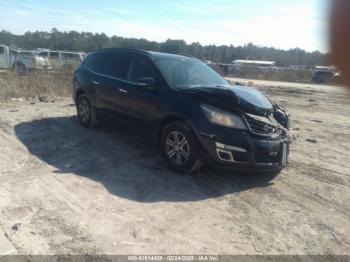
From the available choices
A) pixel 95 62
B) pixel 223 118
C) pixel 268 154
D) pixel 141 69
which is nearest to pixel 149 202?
pixel 223 118

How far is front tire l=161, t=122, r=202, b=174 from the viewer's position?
5.23 meters

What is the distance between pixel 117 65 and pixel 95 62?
876mm

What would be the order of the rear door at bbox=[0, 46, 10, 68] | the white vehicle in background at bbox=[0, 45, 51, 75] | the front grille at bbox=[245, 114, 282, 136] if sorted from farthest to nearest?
the rear door at bbox=[0, 46, 10, 68] → the white vehicle in background at bbox=[0, 45, 51, 75] → the front grille at bbox=[245, 114, 282, 136]

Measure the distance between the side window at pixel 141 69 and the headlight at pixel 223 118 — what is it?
4.44ft

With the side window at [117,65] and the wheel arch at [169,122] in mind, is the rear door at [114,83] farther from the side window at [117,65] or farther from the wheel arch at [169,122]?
the wheel arch at [169,122]

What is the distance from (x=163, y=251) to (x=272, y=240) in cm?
108

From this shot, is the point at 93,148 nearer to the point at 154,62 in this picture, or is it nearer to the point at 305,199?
the point at 154,62

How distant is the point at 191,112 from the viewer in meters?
5.28

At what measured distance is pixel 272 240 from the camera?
3.78m

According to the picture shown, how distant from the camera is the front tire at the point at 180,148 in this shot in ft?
17.2

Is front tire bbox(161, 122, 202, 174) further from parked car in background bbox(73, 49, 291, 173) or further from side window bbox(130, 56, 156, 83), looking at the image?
side window bbox(130, 56, 156, 83)

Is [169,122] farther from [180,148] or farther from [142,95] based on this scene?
[142,95]

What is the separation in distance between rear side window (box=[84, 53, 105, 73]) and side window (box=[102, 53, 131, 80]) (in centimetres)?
18

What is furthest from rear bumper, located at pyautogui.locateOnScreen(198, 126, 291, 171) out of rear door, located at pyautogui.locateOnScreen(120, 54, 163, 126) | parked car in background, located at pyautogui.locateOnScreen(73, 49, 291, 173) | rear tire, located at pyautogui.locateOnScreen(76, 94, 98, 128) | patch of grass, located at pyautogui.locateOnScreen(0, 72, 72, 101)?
patch of grass, located at pyautogui.locateOnScreen(0, 72, 72, 101)
